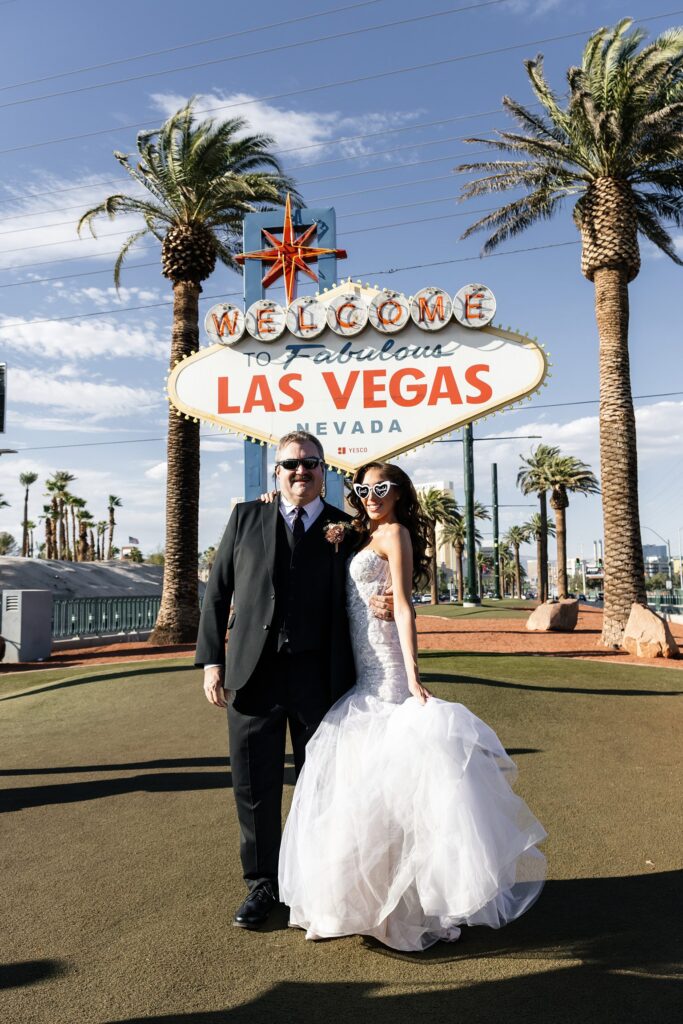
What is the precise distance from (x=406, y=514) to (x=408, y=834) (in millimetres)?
1430

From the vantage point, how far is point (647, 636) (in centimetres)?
1504

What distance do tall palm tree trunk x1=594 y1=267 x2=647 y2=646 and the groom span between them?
13833 mm

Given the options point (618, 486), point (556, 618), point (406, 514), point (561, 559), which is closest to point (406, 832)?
point (406, 514)

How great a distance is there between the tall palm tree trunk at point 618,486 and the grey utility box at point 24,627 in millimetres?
11996

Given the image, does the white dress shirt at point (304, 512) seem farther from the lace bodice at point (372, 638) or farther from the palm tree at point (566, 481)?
the palm tree at point (566, 481)

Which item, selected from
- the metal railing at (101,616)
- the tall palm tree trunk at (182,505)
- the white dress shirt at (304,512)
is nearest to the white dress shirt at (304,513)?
the white dress shirt at (304,512)

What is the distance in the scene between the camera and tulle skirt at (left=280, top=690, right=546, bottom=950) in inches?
129

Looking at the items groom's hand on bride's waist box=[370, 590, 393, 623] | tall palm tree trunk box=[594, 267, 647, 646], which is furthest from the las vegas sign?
groom's hand on bride's waist box=[370, 590, 393, 623]

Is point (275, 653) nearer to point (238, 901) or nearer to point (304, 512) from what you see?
point (304, 512)

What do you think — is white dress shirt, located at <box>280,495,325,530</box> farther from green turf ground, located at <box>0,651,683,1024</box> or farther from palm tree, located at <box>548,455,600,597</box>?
palm tree, located at <box>548,455,600,597</box>

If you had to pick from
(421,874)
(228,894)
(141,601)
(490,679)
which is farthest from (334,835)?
(141,601)

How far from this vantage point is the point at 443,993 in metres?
3.09

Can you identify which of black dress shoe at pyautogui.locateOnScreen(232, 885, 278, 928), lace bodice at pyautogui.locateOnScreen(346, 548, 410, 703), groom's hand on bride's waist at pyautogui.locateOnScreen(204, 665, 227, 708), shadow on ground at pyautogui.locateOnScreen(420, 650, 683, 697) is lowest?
black dress shoe at pyautogui.locateOnScreen(232, 885, 278, 928)

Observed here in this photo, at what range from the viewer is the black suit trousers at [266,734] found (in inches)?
154
